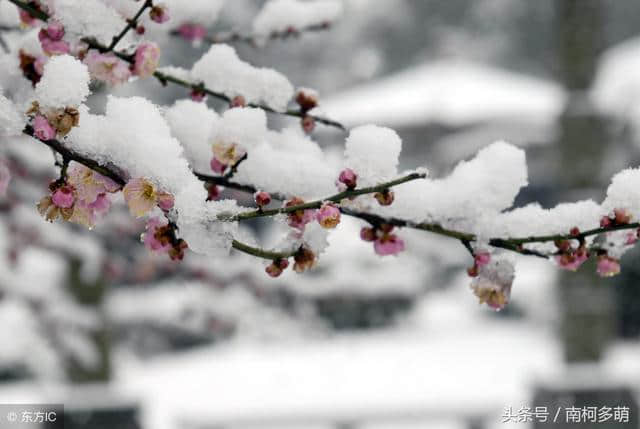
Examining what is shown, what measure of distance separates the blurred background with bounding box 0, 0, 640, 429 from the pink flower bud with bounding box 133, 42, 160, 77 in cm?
35

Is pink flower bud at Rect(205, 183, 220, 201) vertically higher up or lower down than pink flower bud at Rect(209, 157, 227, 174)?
lower down

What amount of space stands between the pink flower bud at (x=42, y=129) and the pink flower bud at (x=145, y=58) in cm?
24

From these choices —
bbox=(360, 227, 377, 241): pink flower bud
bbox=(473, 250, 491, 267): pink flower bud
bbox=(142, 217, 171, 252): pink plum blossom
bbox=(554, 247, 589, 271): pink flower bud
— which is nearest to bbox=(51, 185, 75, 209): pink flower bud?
bbox=(142, 217, 171, 252): pink plum blossom

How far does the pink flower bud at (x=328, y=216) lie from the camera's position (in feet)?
3.03

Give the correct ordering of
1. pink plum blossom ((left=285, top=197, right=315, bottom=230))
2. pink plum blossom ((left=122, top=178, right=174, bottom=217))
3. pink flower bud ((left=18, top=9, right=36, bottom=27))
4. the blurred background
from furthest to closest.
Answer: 1. the blurred background
2. pink flower bud ((left=18, top=9, right=36, bottom=27))
3. pink plum blossom ((left=285, top=197, right=315, bottom=230))
4. pink plum blossom ((left=122, top=178, right=174, bottom=217))

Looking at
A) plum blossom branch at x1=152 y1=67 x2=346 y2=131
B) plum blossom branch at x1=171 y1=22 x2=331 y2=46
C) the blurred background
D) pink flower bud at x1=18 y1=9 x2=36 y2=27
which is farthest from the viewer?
the blurred background

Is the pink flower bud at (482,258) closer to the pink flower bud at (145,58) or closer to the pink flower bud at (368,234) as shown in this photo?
the pink flower bud at (368,234)

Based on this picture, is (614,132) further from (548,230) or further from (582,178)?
(548,230)

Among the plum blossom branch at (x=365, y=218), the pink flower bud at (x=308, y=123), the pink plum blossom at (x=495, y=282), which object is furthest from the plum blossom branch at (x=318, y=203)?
the pink flower bud at (x=308, y=123)

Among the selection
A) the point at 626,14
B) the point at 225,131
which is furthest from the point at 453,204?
the point at 626,14

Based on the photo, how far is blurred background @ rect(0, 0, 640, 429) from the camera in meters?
3.87

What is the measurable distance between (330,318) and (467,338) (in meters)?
2.22

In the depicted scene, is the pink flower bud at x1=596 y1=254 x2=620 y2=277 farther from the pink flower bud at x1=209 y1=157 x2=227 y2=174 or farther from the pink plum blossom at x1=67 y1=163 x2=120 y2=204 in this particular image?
the pink plum blossom at x1=67 y1=163 x2=120 y2=204

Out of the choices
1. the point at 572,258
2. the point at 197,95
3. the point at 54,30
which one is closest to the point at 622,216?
the point at 572,258
